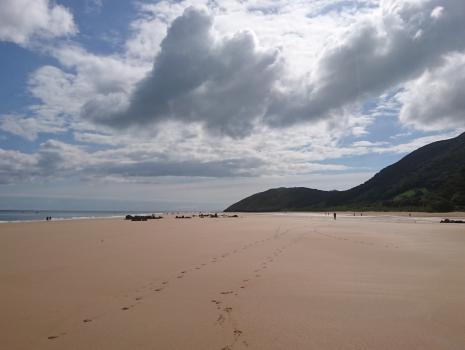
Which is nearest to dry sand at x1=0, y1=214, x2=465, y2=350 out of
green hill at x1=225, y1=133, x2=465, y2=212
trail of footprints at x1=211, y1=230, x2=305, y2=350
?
trail of footprints at x1=211, y1=230, x2=305, y2=350

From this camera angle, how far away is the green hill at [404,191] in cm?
7888

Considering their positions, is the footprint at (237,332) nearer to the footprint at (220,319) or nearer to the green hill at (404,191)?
the footprint at (220,319)

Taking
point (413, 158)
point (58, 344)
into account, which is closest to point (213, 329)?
point (58, 344)

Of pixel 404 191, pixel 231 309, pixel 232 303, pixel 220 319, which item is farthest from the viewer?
pixel 404 191

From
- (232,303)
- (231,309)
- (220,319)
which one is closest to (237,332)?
(220,319)

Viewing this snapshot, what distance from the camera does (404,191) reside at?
107 meters

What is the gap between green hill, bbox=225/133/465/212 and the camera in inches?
3105

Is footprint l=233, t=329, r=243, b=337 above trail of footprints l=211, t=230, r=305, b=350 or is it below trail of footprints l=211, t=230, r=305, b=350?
below

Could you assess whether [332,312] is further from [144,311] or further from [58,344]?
[58,344]

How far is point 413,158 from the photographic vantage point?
143 m

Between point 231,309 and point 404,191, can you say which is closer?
point 231,309

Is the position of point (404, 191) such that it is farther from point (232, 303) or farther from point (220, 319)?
point (220, 319)

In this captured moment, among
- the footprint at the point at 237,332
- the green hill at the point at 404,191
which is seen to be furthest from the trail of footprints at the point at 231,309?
the green hill at the point at 404,191

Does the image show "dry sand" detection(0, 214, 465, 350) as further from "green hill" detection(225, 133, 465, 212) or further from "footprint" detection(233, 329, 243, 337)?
"green hill" detection(225, 133, 465, 212)
